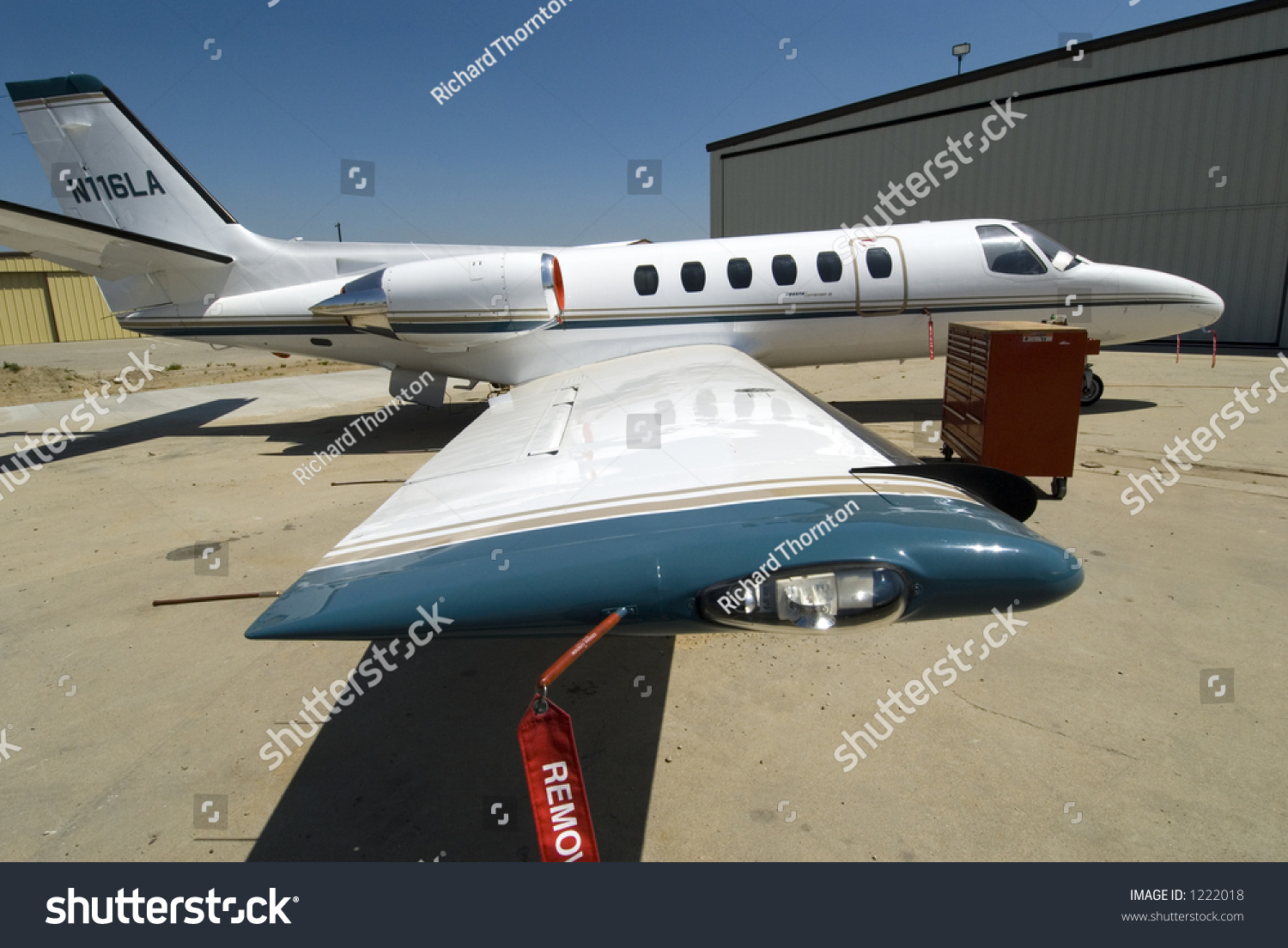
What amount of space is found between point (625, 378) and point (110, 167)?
971cm

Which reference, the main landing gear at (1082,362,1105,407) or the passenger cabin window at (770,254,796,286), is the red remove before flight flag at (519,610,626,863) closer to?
the passenger cabin window at (770,254,796,286)

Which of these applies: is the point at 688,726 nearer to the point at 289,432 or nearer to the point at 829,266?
the point at 829,266

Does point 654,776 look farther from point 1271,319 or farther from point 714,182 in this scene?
point 714,182

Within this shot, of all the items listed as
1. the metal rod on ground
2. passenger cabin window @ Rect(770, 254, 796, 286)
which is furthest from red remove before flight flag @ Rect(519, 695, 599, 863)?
passenger cabin window @ Rect(770, 254, 796, 286)

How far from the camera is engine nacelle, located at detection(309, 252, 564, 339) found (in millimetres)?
9031

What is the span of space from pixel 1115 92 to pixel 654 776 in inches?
1019

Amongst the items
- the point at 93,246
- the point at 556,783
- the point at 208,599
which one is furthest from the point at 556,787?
the point at 93,246

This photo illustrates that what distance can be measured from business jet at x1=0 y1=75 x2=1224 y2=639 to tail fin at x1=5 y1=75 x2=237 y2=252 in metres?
0.03

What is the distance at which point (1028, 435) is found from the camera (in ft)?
22.8

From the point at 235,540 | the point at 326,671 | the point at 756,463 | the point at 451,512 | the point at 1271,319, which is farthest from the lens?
the point at 1271,319

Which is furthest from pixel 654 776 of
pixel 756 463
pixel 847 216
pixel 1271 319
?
pixel 847 216

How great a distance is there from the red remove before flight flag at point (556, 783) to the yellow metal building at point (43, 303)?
42.4m

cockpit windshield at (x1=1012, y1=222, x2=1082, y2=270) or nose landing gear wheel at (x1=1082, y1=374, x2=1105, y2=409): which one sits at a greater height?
cockpit windshield at (x1=1012, y1=222, x2=1082, y2=270)

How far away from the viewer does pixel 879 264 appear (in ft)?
32.5
